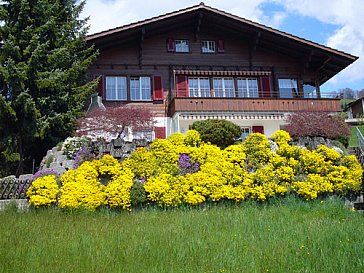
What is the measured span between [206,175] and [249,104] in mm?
11094

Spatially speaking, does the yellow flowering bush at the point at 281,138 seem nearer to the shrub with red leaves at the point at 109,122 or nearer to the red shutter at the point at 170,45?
the shrub with red leaves at the point at 109,122

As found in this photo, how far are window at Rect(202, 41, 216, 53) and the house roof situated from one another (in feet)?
3.93

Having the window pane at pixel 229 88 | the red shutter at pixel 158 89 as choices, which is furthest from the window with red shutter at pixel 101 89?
the window pane at pixel 229 88

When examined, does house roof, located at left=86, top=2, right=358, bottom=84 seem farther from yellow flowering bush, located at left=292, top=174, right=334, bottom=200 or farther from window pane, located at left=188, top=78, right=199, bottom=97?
yellow flowering bush, located at left=292, top=174, right=334, bottom=200

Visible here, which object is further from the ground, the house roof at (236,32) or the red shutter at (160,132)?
the house roof at (236,32)

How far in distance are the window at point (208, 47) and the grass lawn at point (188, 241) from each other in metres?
16.5

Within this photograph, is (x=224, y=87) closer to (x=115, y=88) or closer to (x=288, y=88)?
(x=288, y=88)

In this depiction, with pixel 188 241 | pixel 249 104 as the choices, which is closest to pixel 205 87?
pixel 249 104

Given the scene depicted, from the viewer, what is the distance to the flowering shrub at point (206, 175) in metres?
11.3

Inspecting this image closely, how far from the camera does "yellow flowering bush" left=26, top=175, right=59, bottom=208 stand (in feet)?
36.2

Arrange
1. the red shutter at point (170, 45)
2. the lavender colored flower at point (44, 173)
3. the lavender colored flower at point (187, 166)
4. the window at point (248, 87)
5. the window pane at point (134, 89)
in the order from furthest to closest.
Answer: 1. the window at point (248, 87)
2. the red shutter at point (170, 45)
3. the window pane at point (134, 89)
4. the lavender colored flower at point (187, 166)
5. the lavender colored flower at point (44, 173)

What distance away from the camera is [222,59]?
25.3 metres

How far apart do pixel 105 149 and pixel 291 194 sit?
5.71m

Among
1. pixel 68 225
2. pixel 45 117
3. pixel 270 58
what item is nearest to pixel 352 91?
pixel 270 58
